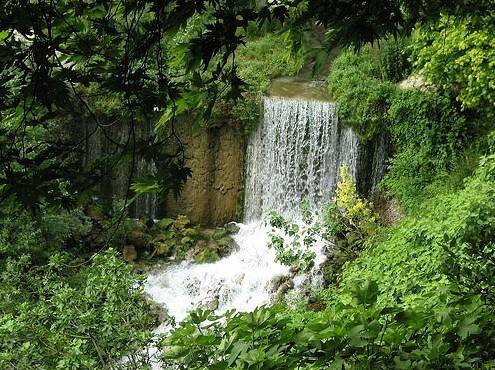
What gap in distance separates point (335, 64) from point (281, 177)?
3155mm

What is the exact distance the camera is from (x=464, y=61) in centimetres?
805

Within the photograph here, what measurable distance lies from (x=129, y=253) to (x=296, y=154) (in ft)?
13.6

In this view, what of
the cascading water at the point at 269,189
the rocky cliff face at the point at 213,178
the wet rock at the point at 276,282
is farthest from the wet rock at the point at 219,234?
the wet rock at the point at 276,282

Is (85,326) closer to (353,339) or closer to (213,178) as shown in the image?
(353,339)

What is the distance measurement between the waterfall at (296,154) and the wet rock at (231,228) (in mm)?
615

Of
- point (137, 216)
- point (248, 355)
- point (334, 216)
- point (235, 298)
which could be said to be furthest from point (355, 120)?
point (248, 355)

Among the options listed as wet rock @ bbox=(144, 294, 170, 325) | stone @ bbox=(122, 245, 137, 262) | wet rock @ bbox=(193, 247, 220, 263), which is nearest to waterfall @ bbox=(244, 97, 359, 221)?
wet rock @ bbox=(193, 247, 220, 263)

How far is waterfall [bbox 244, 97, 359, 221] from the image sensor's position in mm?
11820

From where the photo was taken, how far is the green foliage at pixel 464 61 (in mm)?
7805

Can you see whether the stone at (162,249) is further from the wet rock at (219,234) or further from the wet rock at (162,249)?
the wet rock at (219,234)

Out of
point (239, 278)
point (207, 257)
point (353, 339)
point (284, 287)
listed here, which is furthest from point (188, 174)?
point (207, 257)

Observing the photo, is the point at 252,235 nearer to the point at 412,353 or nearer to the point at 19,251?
the point at 19,251

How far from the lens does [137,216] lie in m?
13.1

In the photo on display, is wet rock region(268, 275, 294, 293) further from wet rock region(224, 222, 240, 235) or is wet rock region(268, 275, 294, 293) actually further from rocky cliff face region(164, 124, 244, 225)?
rocky cliff face region(164, 124, 244, 225)
